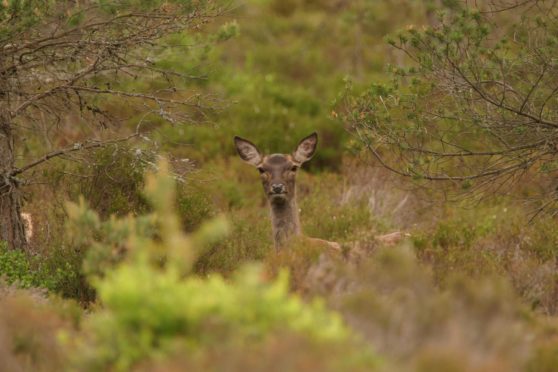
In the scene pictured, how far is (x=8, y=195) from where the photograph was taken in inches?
424

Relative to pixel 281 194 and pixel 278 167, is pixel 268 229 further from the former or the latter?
pixel 281 194

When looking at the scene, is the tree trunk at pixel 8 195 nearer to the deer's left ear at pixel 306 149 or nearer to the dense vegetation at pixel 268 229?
the dense vegetation at pixel 268 229

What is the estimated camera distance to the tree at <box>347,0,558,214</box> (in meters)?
10.2

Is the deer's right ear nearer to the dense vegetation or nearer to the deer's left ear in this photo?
the deer's left ear

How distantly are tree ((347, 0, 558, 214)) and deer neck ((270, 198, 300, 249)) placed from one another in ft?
4.19

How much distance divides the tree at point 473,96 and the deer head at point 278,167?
1170 mm

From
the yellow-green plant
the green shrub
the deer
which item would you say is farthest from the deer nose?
the yellow-green plant

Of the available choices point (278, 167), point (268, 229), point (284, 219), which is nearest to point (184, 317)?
point (284, 219)

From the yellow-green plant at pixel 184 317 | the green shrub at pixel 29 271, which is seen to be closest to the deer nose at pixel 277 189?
the green shrub at pixel 29 271

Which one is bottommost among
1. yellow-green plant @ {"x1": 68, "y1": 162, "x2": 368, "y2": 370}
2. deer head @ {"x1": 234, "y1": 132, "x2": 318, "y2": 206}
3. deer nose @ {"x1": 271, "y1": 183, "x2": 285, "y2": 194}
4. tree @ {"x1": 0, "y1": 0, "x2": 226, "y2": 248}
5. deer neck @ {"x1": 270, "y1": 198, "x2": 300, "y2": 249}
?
yellow-green plant @ {"x1": 68, "y1": 162, "x2": 368, "y2": 370}

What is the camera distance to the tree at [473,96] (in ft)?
33.3

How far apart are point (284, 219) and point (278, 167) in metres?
0.56

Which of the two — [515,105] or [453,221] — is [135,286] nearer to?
[515,105]

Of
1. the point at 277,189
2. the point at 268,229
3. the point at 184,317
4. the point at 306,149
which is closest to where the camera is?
the point at 184,317
